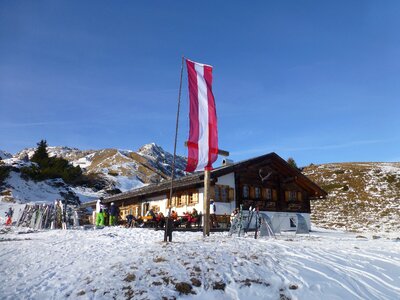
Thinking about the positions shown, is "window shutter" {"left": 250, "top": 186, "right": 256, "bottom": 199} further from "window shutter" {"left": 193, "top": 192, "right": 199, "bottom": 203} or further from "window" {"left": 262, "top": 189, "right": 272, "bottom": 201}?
"window shutter" {"left": 193, "top": 192, "right": 199, "bottom": 203}

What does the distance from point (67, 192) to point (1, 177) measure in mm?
9433

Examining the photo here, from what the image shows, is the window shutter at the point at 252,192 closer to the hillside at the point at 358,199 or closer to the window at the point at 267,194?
the window at the point at 267,194

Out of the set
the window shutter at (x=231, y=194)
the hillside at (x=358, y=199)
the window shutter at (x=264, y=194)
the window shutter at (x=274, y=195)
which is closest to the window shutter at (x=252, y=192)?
the window shutter at (x=264, y=194)

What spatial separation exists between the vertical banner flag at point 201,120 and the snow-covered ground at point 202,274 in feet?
10.9

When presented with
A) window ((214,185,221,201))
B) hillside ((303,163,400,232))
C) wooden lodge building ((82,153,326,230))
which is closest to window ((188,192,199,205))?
wooden lodge building ((82,153,326,230))

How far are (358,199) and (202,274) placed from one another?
165ft

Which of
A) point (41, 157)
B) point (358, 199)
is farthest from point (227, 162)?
point (41, 157)

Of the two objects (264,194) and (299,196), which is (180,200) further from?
(299,196)

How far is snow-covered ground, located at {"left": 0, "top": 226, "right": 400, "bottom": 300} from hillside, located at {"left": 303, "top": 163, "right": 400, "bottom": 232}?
82.9 feet

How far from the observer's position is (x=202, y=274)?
7.79 metres

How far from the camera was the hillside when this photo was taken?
39.7m

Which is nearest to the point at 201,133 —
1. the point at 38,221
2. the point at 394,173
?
the point at 38,221

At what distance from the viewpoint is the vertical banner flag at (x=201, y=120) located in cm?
1262

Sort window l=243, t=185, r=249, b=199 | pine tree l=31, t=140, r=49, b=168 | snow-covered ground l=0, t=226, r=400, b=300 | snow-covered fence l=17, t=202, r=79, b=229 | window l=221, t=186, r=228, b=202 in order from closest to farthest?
snow-covered ground l=0, t=226, r=400, b=300, snow-covered fence l=17, t=202, r=79, b=229, window l=221, t=186, r=228, b=202, window l=243, t=185, r=249, b=199, pine tree l=31, t=140, r=49, b=168
